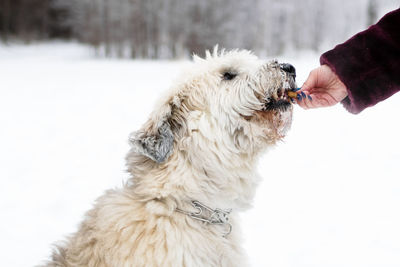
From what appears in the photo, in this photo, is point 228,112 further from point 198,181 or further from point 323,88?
point 323,88

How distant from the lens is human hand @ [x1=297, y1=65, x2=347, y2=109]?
A: 2682 millimetres

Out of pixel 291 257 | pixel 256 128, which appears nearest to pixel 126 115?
pixel 291 257

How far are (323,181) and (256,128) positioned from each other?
10.7 ft

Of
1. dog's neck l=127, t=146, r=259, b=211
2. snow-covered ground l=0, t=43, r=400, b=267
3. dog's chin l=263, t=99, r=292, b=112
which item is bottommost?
snow-covered ground l=0, t=43, r=400, b=267

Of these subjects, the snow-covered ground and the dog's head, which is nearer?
the dog's head

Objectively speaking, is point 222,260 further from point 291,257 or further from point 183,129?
point 291,257

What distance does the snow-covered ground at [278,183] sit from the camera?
12.1ft

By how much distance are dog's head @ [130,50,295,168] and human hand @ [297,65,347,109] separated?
1.16ft

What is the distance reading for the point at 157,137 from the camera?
2.18 m

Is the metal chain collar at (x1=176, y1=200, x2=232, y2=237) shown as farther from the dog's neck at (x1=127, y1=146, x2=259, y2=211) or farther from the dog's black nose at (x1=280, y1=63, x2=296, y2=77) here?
the dog's black nose at (x1=280, y1=63, x2=296, y2=77)

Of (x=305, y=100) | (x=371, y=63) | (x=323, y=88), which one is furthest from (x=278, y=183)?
(x=371, y=63)

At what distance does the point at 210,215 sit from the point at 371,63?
162cm

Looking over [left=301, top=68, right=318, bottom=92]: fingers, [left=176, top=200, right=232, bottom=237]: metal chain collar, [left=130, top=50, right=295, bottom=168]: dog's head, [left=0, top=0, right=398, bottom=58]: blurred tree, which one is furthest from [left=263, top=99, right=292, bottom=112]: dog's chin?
[left=0, top=0, right=398, bottom=58]: blurred tree

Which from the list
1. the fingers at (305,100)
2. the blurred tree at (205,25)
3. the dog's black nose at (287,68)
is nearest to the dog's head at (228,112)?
the dog's black nose at (287,68)
